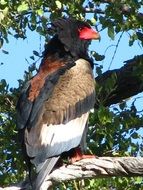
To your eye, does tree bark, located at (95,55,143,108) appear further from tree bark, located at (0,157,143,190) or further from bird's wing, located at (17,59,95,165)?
tree bark, located at (0,157,143,190)

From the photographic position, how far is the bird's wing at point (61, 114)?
6.87 m

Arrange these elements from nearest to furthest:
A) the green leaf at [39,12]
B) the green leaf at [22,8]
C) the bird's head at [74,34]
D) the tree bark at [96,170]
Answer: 1. the tree bark at [96,170]
2. the green leaf at [22,8]
3. the green leaf at [39,12]
4. the bird's head at [74,34]

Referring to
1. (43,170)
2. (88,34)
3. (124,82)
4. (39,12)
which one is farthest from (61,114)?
(124,82)

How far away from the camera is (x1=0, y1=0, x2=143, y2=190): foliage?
7.27 metres

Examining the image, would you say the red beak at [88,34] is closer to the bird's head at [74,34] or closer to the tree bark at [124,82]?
the bird's head at [74,34]

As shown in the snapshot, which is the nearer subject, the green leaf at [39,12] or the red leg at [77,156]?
the red leg at [77,156]

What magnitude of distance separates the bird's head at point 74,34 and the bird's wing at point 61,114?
164 mm

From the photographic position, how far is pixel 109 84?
7.52 metres

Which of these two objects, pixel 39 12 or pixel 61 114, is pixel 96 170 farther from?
pixel 39 12

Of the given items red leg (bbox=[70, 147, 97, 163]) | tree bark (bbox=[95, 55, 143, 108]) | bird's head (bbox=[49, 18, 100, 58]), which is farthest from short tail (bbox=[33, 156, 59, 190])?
tree bark (bbox=[95, 55, 143, 108])

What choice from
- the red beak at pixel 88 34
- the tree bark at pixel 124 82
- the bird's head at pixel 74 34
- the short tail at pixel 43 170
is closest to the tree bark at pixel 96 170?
the short tail at pixel 43 170

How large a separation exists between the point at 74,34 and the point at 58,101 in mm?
766

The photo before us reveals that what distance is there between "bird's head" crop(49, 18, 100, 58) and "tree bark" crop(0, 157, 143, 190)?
3.96 ft

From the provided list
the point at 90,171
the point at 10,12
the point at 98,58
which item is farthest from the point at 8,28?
the point at 90,171
